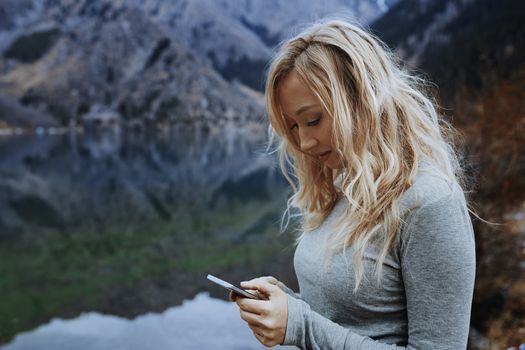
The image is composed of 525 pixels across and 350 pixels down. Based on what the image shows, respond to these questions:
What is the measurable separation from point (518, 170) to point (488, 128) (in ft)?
2.71

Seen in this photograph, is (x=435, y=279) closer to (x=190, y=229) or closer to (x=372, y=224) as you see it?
(x=372, y=224)

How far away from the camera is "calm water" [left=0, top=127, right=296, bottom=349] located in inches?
305

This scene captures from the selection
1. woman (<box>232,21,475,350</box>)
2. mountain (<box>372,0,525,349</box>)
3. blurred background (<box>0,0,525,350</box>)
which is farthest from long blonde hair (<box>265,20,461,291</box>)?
mountain (<box>372,0,525,349</box>)

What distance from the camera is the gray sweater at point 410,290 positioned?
122 cm

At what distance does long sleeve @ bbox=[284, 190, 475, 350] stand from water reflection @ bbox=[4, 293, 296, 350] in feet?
19.4

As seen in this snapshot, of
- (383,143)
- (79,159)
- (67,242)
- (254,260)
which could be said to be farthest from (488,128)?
(79,159)

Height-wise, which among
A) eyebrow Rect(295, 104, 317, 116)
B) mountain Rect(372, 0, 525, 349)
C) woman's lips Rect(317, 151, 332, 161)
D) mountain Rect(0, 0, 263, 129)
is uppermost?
eyebrow Rect(295, 104, 317, 116)

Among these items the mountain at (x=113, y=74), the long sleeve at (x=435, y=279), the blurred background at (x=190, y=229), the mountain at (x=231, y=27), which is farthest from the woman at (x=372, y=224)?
the mountain at (x=231, y=27)

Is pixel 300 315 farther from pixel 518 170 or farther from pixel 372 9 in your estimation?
pixel 372 9

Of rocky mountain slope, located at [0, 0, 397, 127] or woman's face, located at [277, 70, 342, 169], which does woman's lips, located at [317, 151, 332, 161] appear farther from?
rocky mountain slope, located at [0, 0, 397, 127]

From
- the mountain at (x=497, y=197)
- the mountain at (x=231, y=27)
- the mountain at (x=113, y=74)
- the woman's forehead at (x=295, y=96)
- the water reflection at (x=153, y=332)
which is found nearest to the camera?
the woman's forehead at (x=295, y=96)

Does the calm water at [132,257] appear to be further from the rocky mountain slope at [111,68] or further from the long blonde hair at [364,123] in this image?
the rocky mountain slope at [111,68]

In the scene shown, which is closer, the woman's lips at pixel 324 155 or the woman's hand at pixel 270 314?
the woman's hand at pixel 270 314

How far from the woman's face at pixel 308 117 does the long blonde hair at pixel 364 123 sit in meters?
0.03
